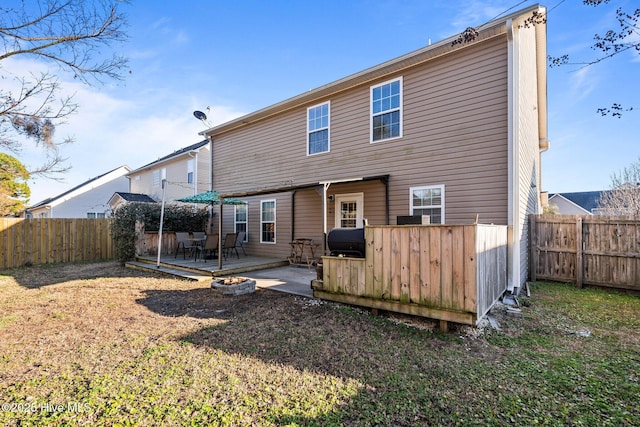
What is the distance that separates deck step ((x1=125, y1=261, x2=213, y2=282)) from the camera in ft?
24.6

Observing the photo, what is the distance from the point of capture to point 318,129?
9367 mm

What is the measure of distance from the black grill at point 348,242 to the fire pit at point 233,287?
1996 millimetres

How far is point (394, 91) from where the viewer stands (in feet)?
25.5

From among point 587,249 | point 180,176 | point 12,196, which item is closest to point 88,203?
point 12,196

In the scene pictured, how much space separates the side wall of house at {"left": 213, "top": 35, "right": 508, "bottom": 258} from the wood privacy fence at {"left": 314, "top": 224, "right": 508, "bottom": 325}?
181 cm

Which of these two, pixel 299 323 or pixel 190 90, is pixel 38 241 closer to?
pixel 190 90

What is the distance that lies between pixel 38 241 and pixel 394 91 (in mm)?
12882

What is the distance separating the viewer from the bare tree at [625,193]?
51.3 feet

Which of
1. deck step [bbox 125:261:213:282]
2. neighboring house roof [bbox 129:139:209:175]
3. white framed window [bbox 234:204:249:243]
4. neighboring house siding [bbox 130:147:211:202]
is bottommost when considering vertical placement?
deck step [bbox 125:261:213:282]

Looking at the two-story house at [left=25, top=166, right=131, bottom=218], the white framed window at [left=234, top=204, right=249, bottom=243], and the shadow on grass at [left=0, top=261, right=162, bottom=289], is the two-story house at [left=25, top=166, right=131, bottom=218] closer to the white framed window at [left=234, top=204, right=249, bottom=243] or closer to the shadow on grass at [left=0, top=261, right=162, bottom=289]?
the shadow on grass at [left=0, top=261, right=162, bottom=289]

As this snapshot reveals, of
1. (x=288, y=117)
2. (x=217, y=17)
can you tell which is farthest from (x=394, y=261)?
(x=217, y=17)

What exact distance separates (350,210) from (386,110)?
290 cm

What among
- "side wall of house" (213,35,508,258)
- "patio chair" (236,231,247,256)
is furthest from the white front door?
"patio chair" (236,231,247,256)

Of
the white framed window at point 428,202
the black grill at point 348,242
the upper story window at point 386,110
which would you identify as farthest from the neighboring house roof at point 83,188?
the black grill at point 348,242
